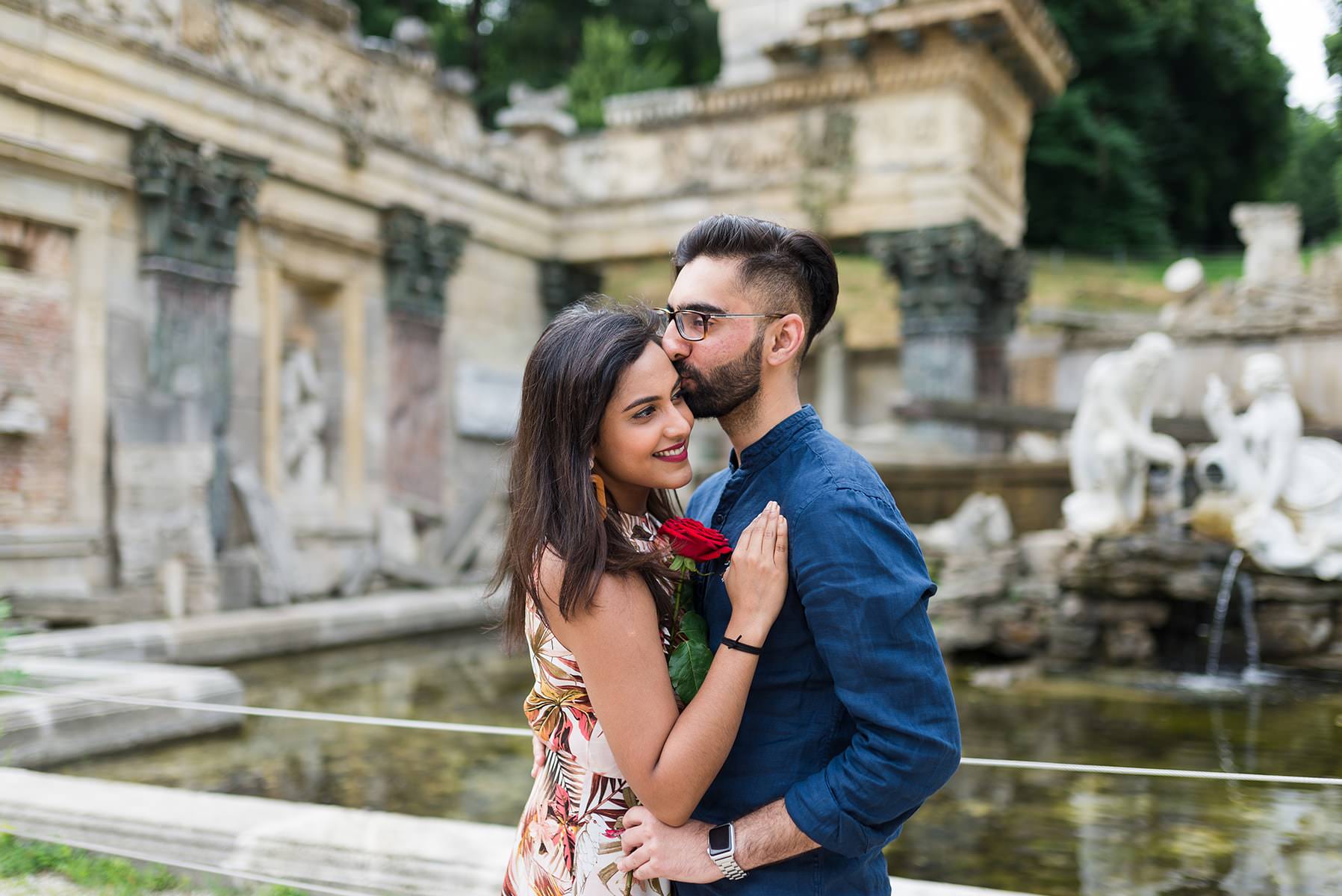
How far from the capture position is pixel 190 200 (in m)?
9.91

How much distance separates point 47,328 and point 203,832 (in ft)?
22.9

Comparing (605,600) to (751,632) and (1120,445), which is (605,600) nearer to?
(751,632)

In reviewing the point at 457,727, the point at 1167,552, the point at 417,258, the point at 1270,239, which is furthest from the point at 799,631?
the point at 1270,239

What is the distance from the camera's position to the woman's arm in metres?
1.58

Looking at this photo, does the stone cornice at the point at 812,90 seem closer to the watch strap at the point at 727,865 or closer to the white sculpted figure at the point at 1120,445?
the white sculpted figure at the point at 1120,445

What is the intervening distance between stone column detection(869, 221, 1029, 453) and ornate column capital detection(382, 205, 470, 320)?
17.4ft

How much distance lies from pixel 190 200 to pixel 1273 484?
30.6 feet

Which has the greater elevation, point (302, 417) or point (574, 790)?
point (302, 417)

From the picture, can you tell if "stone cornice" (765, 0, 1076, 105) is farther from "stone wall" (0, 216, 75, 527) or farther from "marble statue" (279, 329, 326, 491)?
"stone wall" (0, 216, 75, 527)

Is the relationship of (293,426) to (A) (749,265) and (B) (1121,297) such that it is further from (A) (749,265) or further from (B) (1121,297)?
(B) (1121,297)

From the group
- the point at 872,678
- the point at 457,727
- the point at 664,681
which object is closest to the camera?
the point at 872,678

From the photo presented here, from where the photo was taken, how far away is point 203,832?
11.0 feet

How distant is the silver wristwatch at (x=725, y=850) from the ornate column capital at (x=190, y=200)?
9544 millimetres

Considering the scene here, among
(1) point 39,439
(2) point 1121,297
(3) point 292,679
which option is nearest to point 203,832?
(3) point 292,679
